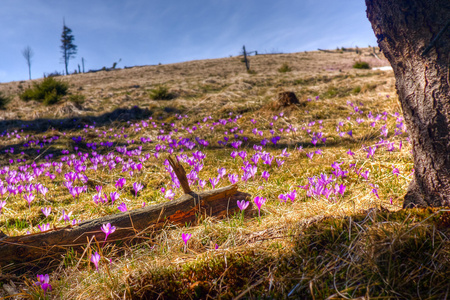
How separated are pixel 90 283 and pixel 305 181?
2622mm

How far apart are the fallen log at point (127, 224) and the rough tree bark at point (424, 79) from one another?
4.70 ft

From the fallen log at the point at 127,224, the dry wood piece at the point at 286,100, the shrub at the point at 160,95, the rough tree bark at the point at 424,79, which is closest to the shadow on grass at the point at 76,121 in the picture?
Answer: the shrub at the point at 160,95

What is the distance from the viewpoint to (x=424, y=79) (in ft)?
5.57

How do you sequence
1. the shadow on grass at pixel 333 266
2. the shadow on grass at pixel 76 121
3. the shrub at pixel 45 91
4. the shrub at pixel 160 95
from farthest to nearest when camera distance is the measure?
the shrub at pixel 45 91 → the shrub at pixel 160 95 → the shadow on grass at pixel 76 121 → the shadow on grass at pixel 333 266

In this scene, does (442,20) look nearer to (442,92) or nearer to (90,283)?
(442,92)

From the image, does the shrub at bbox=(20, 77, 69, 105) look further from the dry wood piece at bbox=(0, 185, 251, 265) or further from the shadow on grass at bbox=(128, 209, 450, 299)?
the shadow on grass at bbox=(128, 209, 450, 299)

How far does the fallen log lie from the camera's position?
182 centimetres

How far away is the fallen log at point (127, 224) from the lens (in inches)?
71.6

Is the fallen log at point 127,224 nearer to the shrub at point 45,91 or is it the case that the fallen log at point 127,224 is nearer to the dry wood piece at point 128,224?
the dry wood piece at point 128,224

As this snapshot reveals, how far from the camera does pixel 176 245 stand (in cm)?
193

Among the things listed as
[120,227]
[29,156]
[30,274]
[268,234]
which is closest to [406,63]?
[268,234]

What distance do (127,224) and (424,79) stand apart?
2306 millimetres

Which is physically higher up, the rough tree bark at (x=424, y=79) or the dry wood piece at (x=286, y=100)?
the dry wood piece at (x=286, y=100)

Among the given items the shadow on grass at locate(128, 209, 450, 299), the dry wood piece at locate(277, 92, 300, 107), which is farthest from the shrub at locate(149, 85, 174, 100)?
the shadow on grass at locate(128, 209, 450, 299)
